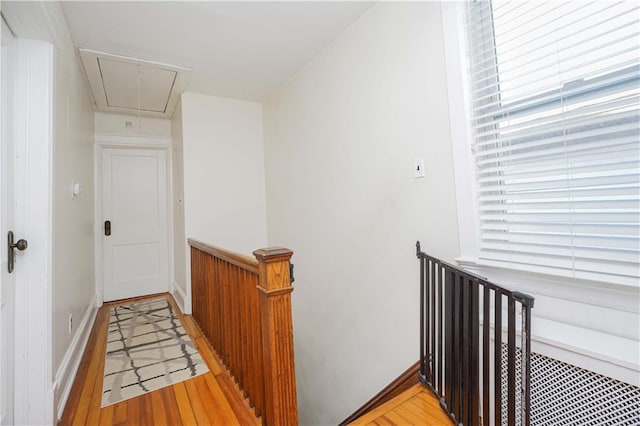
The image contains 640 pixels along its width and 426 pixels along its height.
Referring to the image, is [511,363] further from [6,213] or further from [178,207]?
[178,207]

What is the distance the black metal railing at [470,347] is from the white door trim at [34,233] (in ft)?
6.41

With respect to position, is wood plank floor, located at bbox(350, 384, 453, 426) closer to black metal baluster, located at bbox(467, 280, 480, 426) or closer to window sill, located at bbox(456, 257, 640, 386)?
black metal baluster, located at bbox(467, 280, 480, 426)

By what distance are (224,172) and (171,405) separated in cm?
242

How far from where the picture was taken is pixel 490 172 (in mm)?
1433

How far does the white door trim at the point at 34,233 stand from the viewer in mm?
1442

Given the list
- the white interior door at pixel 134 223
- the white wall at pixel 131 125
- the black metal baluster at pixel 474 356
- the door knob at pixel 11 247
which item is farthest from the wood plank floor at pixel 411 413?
the white wall at pixel 131 125

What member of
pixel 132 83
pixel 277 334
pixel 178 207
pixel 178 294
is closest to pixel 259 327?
pixel 277 334

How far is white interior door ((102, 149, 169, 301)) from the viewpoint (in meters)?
3.70

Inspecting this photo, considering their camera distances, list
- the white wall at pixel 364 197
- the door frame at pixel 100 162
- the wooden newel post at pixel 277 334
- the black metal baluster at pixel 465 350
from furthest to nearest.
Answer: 1. the door frame at pixel 100 162
2. the white wall at pixel 364 197
3. the wooden newel post at pixel 277 334
4. the black metal baluster at pixel 465 350

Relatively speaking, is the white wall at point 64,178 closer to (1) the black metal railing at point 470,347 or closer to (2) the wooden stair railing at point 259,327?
(2) the wooden stair railing at point 259,327

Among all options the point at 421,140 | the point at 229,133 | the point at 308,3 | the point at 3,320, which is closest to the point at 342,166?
the point at 421,140

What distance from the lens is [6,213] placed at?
1372mm

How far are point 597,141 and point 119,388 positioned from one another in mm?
2793

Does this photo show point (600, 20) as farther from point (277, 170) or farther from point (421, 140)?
point (277, 170)
